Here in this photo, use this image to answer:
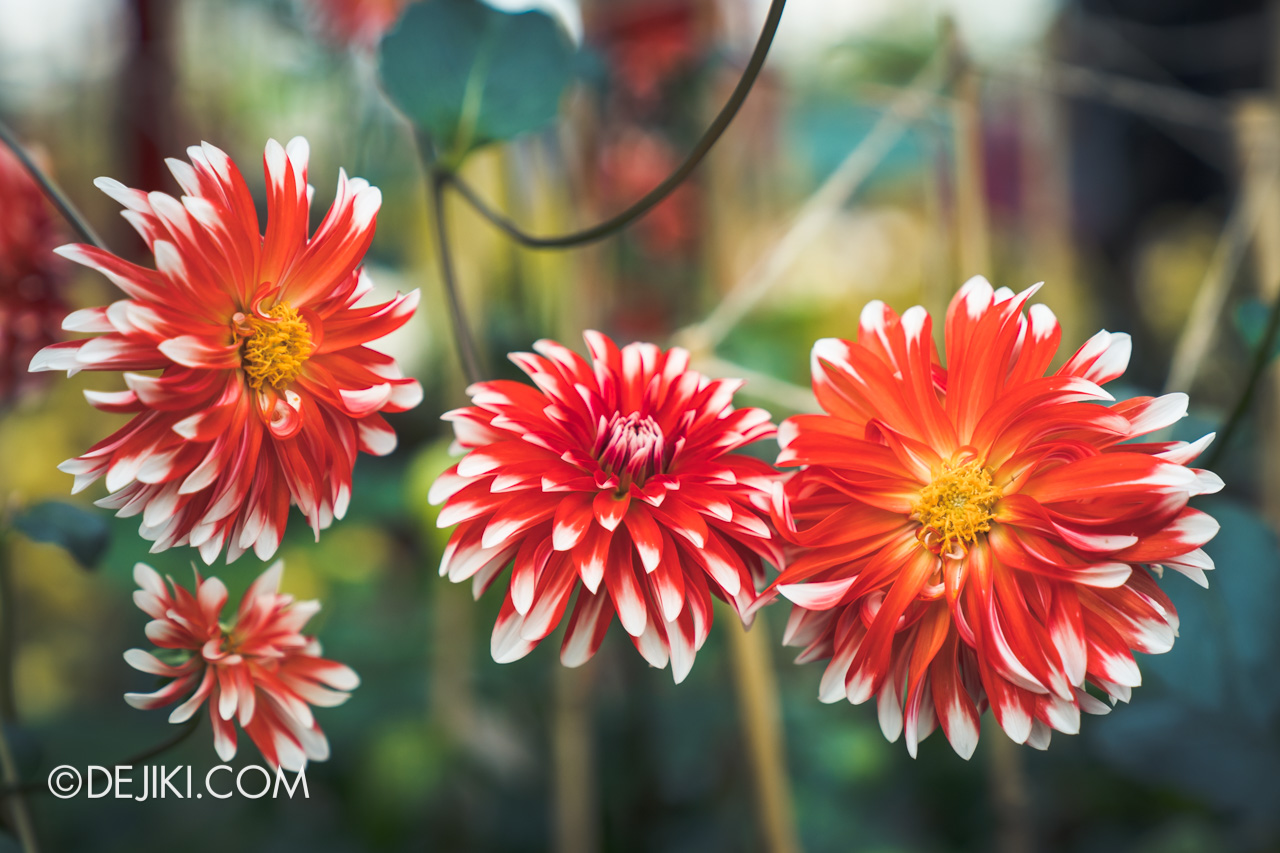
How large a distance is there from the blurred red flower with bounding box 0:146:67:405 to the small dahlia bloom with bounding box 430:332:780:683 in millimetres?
195

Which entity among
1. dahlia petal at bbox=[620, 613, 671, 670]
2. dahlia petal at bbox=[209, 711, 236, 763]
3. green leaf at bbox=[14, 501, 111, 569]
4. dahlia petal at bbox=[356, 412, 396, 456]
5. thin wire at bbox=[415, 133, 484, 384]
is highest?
thin wire at bbox=[415, 133, 484, 384]

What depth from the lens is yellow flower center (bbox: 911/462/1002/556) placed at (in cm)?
18

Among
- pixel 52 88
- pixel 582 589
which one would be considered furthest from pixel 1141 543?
pixel 52 88

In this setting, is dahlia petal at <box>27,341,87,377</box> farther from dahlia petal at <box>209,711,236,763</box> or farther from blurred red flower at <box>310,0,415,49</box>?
blurred red flower at <box>310,0,415,49</box>

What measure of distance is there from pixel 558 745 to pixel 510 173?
42 centimetres

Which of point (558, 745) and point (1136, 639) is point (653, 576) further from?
point (558, 745)

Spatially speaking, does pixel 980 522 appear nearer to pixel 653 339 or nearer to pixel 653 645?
pixel 653 645

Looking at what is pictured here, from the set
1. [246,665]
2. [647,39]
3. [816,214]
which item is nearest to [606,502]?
[246,665]

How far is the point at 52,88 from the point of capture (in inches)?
27.0

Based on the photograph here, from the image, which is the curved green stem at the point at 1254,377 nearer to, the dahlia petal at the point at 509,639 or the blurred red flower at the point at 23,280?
the dahlia petal at the point at 509,639

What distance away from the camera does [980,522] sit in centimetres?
18

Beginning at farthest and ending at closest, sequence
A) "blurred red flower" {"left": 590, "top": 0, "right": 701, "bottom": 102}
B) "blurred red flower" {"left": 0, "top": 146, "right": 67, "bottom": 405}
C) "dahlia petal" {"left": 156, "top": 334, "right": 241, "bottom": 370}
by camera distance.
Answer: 1. "blurred red flower" {"left": 590, "top": 0, "right": 701, "bottom": 102}
2. "blurred red flower" {"left": 0, "top": 146, "right": 67, "bottom": 405}
3. "dahlia petal" {"left": 156, "top": 334, "right": 241, "bottom": 370}

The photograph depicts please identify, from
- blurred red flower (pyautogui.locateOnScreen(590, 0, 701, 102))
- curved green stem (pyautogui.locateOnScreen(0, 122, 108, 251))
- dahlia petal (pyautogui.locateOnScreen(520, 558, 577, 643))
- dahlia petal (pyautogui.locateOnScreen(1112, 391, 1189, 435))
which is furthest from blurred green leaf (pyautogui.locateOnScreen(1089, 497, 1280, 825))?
blurred red flower (pyautogui.locateOnScreen(590, 0, 701, 102))

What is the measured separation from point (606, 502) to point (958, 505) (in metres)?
0.08
